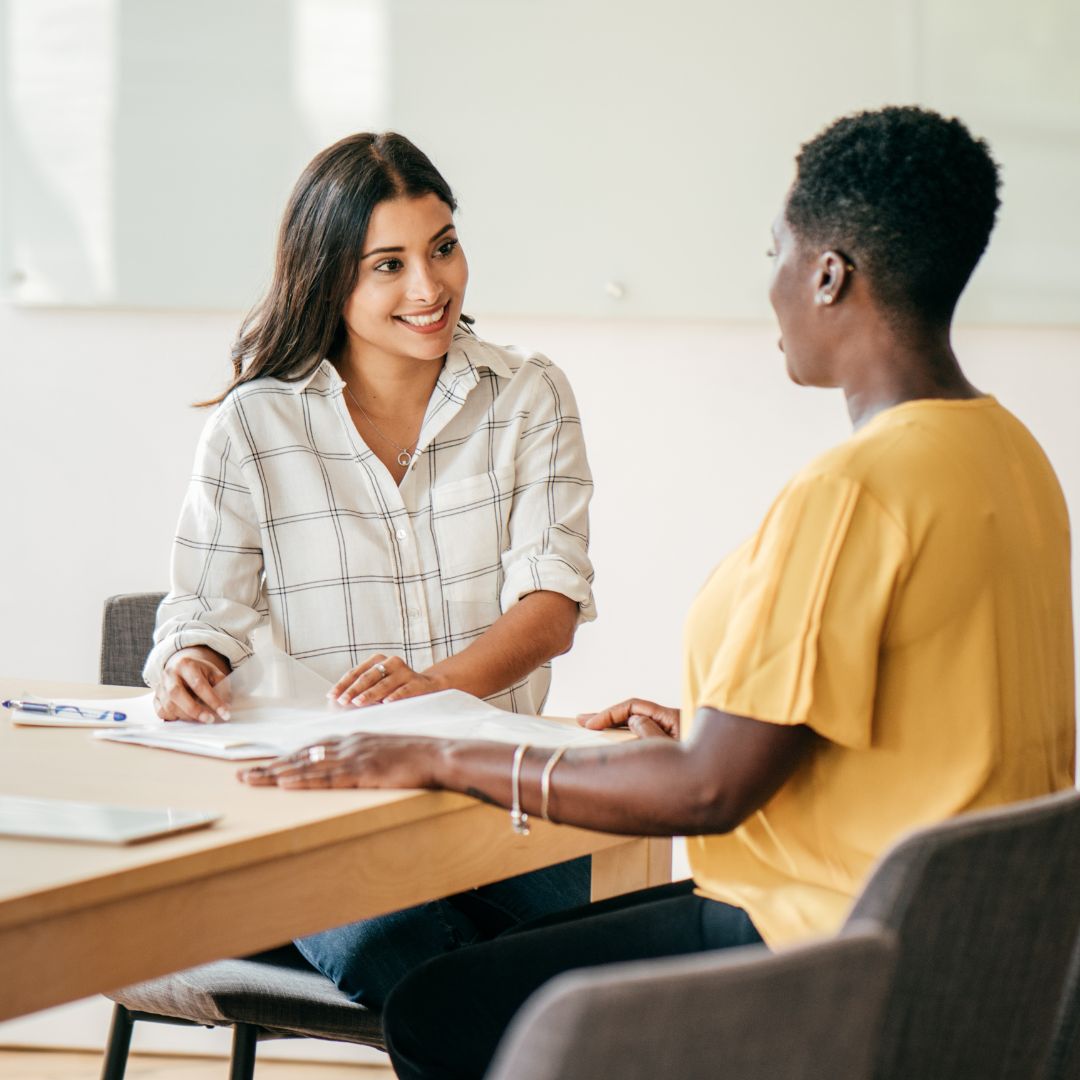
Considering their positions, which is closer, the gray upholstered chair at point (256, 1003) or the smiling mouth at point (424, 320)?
the gray upholstered chair at point (256, 1003)

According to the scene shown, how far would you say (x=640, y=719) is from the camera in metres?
1.66

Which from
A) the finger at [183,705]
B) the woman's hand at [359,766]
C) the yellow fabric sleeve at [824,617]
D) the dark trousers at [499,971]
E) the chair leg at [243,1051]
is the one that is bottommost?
the chair leg at [243,1051]

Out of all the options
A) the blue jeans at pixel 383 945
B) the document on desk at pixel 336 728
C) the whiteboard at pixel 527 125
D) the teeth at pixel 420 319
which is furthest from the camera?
the whiteboard at pixel 527 125

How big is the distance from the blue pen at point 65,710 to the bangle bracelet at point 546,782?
63cm

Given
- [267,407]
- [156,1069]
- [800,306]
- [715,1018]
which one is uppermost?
[800,306]

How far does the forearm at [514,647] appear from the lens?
5.98 ft

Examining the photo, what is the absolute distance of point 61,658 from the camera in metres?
2.95

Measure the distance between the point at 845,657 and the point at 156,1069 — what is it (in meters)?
2.21

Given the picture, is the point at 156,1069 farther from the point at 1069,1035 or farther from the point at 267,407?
the point at 1069,1035

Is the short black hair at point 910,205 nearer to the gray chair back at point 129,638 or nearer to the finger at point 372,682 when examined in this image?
the finger at point 372,682

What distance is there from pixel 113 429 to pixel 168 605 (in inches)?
43.4

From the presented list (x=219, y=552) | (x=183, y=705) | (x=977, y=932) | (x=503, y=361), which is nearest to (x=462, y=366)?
(x=503, y=361)

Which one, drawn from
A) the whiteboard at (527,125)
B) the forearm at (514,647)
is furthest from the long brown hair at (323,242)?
the whiteboard at (527,125)

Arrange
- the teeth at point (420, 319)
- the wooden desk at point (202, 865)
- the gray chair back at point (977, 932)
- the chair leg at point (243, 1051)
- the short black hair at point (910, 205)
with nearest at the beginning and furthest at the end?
the gray chair back at point (977, 932)
the wooden desk at point (202, 865)
the short black hair at point (910, 205)
the chair leg at point (243, 1051)
the teeth at point (420, 319)
